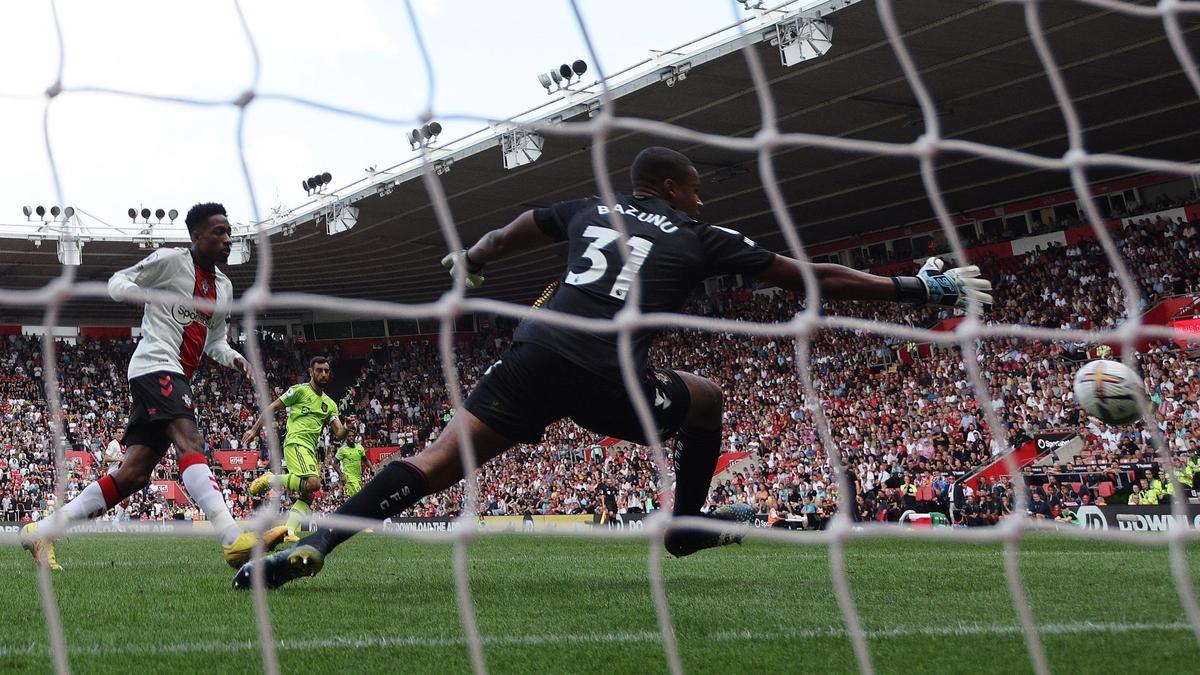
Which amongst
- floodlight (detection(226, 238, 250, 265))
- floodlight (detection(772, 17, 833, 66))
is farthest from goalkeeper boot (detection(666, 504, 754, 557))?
floodlight (detection(226, 238, 250, 265))

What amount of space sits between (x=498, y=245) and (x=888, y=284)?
4.72 ft

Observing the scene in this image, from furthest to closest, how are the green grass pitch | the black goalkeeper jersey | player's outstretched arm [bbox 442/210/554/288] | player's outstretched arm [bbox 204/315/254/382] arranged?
player's outstretched arm [bbox 204/315/254/382], player's outstretched arm [bbox 442/210/554/288], the black goalkeeper jersey, the green grass pitch

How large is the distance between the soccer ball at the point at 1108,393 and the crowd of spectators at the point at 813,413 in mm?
8889

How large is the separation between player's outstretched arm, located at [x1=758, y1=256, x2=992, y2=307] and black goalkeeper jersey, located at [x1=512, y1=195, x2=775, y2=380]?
0.28 feet

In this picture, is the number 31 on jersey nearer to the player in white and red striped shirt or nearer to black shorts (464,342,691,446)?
black shorts (464,342,691,446)

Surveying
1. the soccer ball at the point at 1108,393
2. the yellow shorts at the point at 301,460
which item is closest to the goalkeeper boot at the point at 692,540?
the soccer ball at the point at 1108,393

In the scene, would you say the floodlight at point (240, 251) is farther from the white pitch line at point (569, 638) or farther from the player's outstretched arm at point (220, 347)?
the white pitch line at point (569, 638)

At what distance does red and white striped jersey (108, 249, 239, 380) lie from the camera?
5.66m

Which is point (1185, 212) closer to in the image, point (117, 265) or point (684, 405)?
point (684, 405)

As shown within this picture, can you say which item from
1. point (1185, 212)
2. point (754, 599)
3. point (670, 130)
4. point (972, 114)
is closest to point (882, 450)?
point (972, 114)

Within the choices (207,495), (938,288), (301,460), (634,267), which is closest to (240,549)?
(207,495)

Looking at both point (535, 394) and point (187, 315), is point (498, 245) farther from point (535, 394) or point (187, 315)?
point (187, 315)

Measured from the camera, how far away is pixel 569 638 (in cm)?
405

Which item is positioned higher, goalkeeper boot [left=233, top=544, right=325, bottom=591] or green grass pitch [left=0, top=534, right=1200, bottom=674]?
goalkeeper boot [left=233, top=544, right=325, bottom=591]
